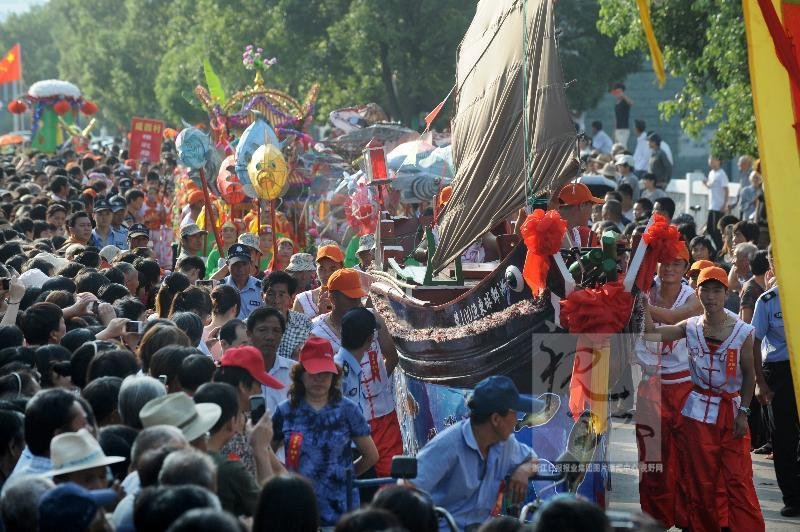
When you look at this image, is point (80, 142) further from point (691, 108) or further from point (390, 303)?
point (390, 303)

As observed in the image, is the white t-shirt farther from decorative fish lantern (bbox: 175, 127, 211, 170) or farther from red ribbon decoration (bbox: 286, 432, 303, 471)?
red ribbon decoration (bbox: 286, 432, 303, 471)

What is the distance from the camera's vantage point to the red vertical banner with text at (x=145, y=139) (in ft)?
88.6

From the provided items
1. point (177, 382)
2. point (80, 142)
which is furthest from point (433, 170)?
point (80, 142)

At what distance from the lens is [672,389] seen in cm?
936

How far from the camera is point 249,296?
11031 millimetres

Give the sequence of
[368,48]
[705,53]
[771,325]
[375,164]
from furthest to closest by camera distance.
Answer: [368,48], [705,53], [375,164], [771,325]

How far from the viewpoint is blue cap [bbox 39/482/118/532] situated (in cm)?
467

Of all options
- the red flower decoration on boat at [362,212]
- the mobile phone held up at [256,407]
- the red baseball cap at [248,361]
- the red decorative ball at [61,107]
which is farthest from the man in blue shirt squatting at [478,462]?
the red decorative ball at [61,107]

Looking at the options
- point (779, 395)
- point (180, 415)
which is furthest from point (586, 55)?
point (180, 415)

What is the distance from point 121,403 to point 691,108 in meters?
12.6

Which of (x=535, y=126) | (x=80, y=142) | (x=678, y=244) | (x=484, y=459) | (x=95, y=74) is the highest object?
(x=95, y=74)

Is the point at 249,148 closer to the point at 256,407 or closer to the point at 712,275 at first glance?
the point at 712,275

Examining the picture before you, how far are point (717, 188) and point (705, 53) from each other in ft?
15.3

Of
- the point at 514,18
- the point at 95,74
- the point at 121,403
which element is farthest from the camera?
the point at 95,74
